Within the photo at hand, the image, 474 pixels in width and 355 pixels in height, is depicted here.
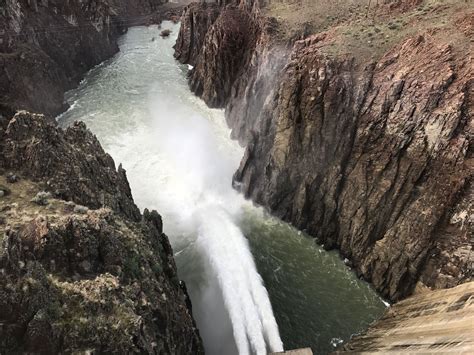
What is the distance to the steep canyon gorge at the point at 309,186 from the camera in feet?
60.7

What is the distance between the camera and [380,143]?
3347cm

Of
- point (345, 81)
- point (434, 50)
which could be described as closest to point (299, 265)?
point (345, 81)

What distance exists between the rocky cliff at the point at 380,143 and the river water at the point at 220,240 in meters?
2.82

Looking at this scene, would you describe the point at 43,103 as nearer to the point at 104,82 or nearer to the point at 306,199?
the point at 104,82

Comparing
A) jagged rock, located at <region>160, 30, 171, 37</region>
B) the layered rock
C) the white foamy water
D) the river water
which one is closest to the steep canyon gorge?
the river water

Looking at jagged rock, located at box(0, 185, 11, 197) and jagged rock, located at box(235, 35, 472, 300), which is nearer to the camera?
jagged rock, located at box(0, 185, 11, 197)

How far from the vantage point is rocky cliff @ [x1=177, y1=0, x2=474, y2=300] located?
2947cm

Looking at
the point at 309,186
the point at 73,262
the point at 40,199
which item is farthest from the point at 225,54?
the point at 73,262

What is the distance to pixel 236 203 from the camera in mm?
42406

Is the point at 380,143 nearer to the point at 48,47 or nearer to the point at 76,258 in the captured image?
the point at 76,258

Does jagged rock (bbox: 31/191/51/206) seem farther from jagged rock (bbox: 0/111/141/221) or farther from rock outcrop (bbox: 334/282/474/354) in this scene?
rock outcrop (bbox: 334/282/474/354)

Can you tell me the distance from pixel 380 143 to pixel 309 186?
7.34 m

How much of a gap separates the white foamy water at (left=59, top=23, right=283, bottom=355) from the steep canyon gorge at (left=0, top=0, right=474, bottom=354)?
2.61m

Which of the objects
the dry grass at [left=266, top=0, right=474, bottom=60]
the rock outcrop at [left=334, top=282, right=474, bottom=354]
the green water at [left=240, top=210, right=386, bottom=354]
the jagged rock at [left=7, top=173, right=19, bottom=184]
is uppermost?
the dry grass at [left=266, top=0, right=474, bottom=60]
